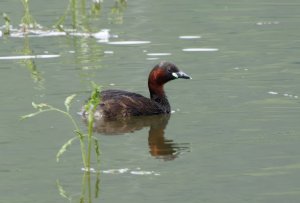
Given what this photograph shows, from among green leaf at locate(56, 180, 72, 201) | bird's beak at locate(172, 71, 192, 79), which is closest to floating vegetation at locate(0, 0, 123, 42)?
bird's beak at locate(172, 71, 192, 79)

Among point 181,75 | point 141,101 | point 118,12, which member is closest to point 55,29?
point 118,12

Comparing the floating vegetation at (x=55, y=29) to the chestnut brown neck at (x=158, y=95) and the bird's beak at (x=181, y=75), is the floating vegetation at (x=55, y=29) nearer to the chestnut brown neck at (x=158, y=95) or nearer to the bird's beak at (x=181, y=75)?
the chestnut brown neck at (x=158, y=95)

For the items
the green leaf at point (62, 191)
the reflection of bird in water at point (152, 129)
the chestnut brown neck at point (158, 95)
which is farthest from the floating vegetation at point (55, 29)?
the green leaf at point (62, 191)

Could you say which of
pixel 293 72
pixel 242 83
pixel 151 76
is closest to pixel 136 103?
pixel 151 76

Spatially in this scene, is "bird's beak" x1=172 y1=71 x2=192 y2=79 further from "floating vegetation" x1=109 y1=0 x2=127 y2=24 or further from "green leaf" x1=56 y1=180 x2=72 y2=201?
"floating vegetation" x1=109 y1=0 x2=127 y2=24

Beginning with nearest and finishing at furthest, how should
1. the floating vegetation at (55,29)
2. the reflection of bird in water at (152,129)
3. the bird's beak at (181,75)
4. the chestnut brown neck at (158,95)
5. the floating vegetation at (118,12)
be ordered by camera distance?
the reflection of bird in water at (152,129) → the chestnut brown neck at (158,95) → the bird's beak at (181,75) → the floating vegetation at (55,29) → the floating vegetation at (118,12)

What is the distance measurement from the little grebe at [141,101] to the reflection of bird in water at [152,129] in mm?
91

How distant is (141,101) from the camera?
15703mm

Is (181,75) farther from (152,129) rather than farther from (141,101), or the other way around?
(152,129)

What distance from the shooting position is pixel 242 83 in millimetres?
16859

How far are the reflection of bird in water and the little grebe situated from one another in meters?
0.09

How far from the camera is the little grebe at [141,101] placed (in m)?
15.4

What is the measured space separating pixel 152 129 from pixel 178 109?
102 cm

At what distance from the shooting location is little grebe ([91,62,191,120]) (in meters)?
15.4
